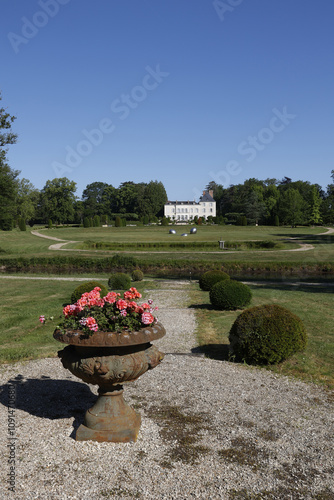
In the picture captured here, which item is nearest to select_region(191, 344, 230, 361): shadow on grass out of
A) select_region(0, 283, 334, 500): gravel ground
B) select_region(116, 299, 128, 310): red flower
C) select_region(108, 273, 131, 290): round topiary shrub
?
select_region(0, 283, 334, 500): gravel ground

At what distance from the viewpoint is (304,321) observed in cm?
1270

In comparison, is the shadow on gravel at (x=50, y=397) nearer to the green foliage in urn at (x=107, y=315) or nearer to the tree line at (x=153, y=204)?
the green foliage in urn at (x=107, y=315)

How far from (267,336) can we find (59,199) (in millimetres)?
81641

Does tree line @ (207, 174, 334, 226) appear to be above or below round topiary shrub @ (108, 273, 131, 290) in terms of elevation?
above

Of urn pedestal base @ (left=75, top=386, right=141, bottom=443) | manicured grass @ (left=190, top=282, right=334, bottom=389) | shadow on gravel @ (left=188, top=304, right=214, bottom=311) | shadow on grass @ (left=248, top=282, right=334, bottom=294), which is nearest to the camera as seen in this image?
urn pedestal base @ (left=75, top=386, right=141, bottom=443)

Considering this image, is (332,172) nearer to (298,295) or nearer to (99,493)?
(298,295)

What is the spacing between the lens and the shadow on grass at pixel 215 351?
9.20 meters

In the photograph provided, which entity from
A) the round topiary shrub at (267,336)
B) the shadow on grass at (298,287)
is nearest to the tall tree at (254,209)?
the shadow on grass at (298,287)

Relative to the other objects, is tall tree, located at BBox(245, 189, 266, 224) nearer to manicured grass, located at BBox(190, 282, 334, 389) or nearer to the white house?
the white house

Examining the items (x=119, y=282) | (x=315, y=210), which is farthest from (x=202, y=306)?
(x=315, y=210)

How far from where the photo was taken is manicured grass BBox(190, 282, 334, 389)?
8.34 metres

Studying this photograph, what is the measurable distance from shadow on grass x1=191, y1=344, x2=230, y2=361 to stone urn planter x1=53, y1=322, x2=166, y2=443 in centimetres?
414

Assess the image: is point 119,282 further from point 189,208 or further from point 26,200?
point 189,208

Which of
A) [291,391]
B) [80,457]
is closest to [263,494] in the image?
[80,457]
